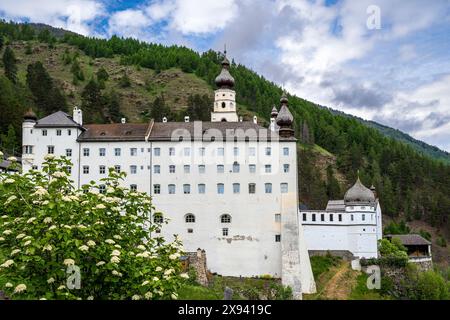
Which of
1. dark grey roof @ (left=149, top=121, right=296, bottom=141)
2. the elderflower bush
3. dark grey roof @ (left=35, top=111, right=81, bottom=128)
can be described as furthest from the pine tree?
the elderflower bush

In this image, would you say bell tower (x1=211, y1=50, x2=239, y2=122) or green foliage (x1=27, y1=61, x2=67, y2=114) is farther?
green foliage (x1=27, y1=61, x2=67, y2=114)

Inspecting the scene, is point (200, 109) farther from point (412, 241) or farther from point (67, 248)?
point (67, 248)

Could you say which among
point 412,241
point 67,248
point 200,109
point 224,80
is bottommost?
point 412,241

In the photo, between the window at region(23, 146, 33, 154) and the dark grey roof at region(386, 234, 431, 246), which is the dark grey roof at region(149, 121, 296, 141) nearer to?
the window at region(23, 146, 33, 154)

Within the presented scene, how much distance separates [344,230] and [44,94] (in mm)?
68094

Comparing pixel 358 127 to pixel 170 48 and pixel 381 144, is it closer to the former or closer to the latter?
pixel 381 144

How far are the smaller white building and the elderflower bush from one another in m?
46.1

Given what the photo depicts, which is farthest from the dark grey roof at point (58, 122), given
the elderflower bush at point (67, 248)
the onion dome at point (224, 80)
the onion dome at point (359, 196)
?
the elderflower bush at point (67, 248)

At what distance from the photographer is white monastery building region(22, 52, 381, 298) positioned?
50781 mm

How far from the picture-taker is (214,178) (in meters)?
51.6

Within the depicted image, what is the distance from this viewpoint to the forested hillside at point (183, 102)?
347 feet

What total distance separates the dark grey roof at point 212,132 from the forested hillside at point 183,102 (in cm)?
2287

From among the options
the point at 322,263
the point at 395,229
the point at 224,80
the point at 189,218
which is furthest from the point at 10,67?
the point at 322,263
